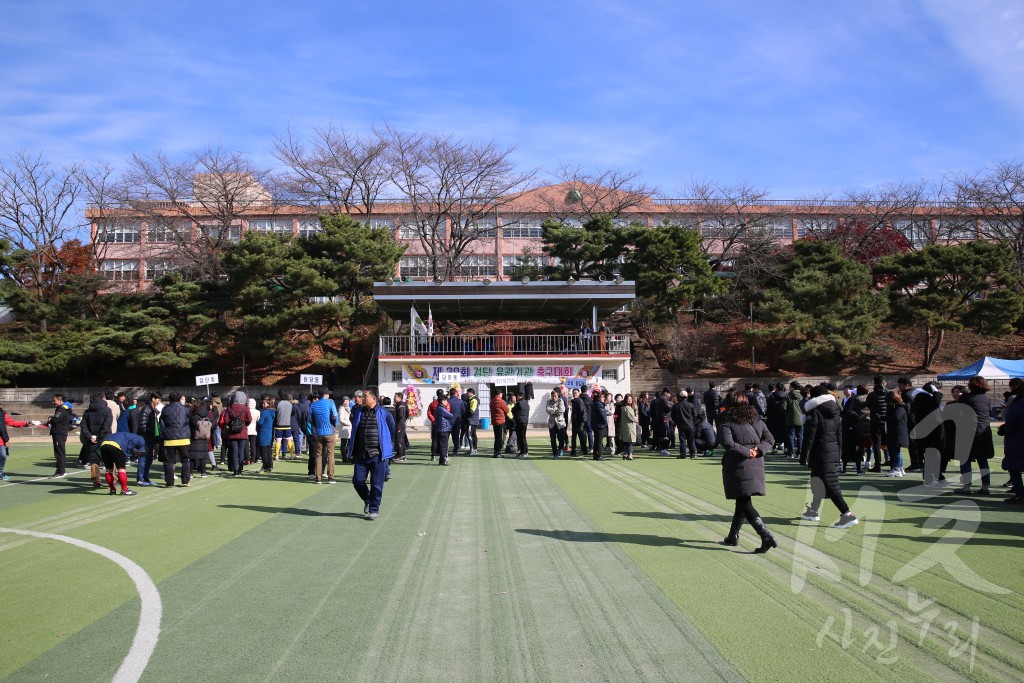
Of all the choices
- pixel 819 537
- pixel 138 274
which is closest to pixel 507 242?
pixel 138 274

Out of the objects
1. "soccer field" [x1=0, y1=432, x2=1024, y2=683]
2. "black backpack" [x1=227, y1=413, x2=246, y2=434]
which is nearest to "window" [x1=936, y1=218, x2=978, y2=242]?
"soccer field" [x1=0, y1=432, x2=1024, y2=683]

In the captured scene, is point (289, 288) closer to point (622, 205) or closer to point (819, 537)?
point (622, 205)

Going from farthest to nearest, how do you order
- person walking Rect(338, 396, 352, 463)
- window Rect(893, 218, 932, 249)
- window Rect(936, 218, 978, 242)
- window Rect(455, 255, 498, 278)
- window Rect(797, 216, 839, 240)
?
1. window Rect(455, 255, 498, 278)
2. window Rect(797, 216, 839, 240)
3. window Rect(893, 218, 932, 249)
4. window Rect(936, 218, 978, 242)
5. person walking Rect(338, 396, 352, 463)

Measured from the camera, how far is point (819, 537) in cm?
768

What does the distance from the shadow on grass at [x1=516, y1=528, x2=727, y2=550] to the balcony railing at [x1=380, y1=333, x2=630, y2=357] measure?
25050 millimetres

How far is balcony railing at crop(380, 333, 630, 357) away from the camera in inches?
1316

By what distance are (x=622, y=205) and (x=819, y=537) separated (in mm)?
41216

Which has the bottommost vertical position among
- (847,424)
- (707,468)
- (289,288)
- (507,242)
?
(707,468)

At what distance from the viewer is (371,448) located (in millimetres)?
9211

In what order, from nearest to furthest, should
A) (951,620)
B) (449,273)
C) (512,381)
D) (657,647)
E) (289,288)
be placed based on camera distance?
(657,647), (951,620), (512,381), (289,288), (449,273)

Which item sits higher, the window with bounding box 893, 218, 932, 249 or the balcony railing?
the window with bounding box 893, 218, 932, 249

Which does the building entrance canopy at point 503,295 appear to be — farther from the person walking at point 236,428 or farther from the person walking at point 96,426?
the person walking at point 96,426

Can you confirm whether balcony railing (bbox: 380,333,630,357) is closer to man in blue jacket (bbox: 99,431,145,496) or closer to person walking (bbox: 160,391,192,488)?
person walking (bbox: 160,391,192,488)

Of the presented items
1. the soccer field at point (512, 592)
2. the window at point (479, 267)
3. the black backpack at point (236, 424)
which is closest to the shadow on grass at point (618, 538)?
the soccer field at point (512, 592)
